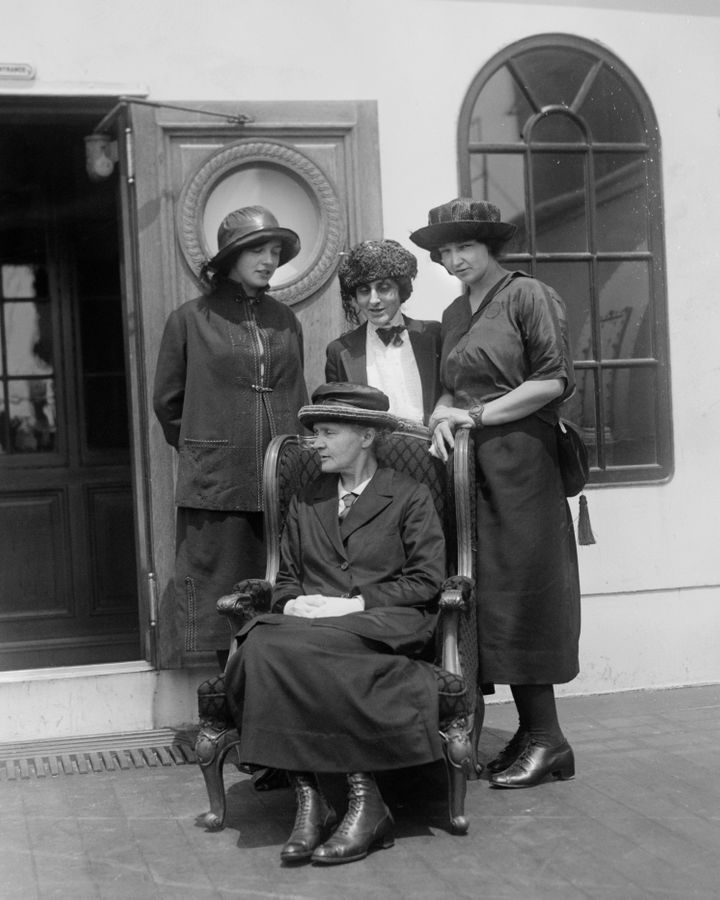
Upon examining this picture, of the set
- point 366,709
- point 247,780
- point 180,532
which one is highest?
point 180,532

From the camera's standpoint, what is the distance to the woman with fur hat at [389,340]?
528 cm

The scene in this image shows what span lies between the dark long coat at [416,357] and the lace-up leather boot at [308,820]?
163cm

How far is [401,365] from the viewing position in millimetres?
5371

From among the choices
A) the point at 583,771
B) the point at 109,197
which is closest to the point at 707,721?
the point at 583,771

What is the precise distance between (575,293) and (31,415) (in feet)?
10.9

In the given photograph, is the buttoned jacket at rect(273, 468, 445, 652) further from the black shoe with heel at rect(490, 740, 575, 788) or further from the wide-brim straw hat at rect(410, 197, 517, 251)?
the wide-brim straw hat at rect(410, 197, 517, 251)

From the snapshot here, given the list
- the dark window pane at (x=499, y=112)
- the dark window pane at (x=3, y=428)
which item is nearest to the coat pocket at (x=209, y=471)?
the dark window pane at (x=499, y=112)

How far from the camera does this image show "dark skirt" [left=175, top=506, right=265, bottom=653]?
5.57 m

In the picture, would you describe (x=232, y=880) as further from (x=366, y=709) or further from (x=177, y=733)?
(x=177, y=733)

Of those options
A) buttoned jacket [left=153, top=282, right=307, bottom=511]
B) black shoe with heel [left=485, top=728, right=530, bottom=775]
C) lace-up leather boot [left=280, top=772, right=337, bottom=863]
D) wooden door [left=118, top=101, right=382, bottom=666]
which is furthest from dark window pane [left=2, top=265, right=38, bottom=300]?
lace-up leather boot [left=280, top=772, right=337, bottom=863]

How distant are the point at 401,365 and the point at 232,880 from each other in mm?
2191

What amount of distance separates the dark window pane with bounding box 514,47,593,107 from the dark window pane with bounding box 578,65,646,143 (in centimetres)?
9

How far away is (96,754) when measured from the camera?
18.5ft

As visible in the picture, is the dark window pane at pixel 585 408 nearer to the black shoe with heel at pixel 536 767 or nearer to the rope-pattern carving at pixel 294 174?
the rope-pattern carving at pixel 294 174
